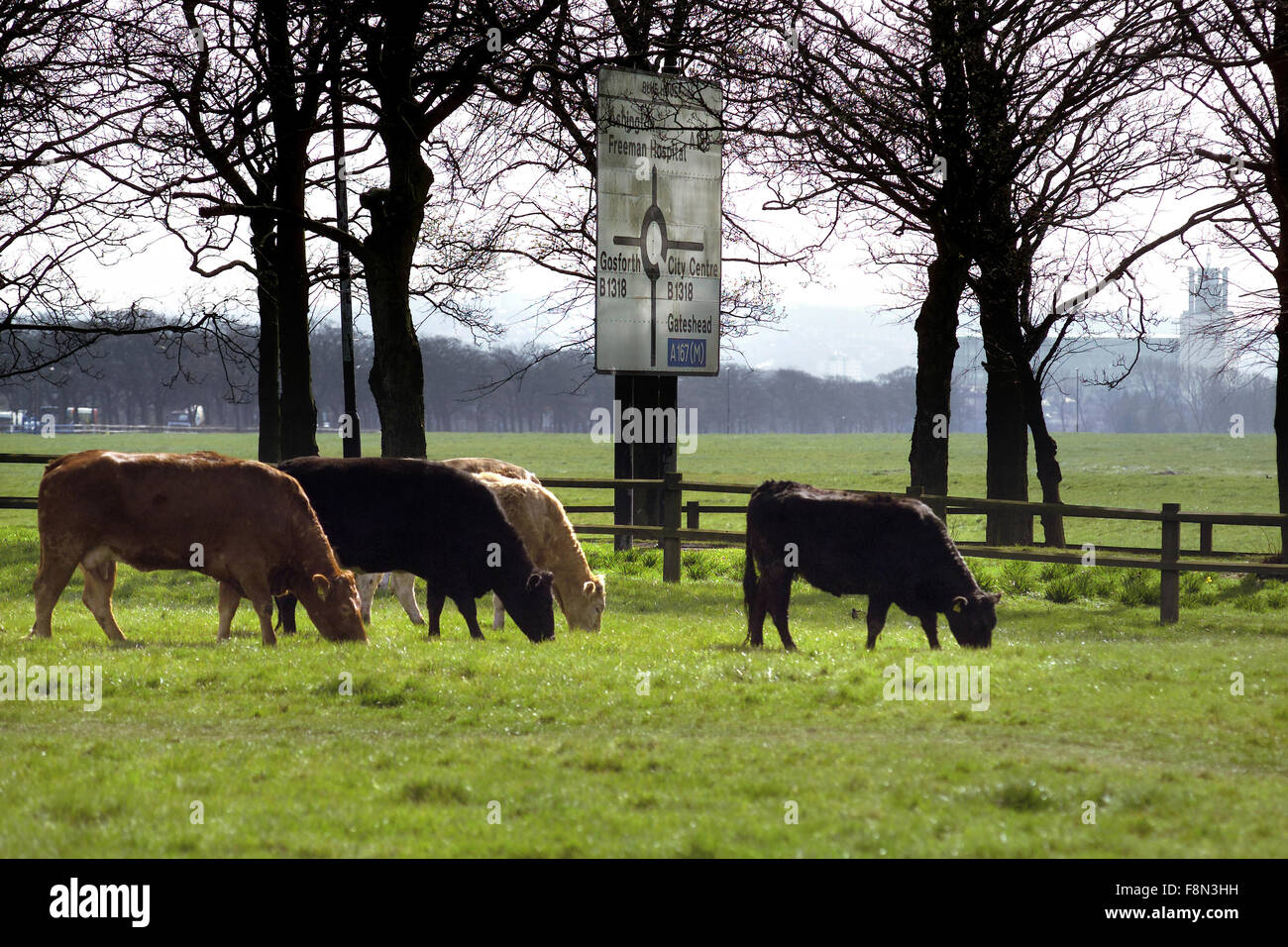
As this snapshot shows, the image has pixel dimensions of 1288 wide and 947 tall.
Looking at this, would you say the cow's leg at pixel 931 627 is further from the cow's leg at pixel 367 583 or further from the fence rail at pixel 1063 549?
the cow's leg at pixel 367 583

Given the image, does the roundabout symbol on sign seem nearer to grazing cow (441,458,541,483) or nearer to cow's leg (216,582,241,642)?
grazing cow (441,458,541,483)

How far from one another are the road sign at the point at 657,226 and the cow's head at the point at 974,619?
28.2 feet

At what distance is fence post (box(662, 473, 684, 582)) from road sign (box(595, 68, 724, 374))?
2382mm

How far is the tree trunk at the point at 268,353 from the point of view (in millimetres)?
24141

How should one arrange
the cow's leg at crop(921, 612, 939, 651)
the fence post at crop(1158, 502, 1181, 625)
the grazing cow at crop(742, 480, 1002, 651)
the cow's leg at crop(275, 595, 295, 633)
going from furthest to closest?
the fence post at crop(1158, 502, 1181, 625) < the cow's leg at crop(275, 595, 295, 633) < the cow's leg at crop(921, 612, 939, 651) < the grazing cow at crop(742, 480, 1002, 651)

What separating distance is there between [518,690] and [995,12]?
12965mm

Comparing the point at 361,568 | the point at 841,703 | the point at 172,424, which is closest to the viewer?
the point at 841,703

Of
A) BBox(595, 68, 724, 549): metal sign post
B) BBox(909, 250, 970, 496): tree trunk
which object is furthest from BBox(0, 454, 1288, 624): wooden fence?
BBox(595, 68, 724, 549): metal sign post

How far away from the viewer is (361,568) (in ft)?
42.7

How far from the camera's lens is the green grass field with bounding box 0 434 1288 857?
5.93m

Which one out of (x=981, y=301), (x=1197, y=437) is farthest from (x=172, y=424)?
(x=981, y=301)

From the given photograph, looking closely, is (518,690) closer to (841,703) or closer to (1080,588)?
(841,703)

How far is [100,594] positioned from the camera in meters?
11.8
